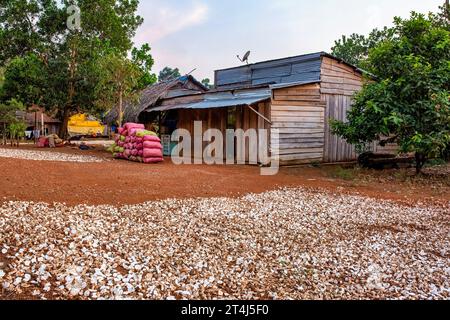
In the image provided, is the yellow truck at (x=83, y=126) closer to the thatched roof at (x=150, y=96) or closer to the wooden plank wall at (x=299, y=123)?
the thatched roof at (x=150, y=96)

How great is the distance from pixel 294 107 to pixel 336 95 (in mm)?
2416

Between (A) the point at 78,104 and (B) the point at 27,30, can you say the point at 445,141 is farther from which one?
(B) the point at 27,30

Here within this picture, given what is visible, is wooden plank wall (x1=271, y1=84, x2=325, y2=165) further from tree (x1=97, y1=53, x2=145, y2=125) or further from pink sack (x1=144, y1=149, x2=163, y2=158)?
tree (x1=97, y1=53, x2=145, y2=125)

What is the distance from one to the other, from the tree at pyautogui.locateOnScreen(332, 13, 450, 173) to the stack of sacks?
6965mm

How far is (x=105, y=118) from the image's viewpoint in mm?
22734

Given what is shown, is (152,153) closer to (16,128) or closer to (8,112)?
(16,128)

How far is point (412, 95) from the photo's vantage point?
36.0 feet

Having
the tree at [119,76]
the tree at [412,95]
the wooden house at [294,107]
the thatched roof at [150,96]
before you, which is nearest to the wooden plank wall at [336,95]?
the wooden house at [294,107]

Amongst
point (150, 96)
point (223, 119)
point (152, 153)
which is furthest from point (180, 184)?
point (150, 96)

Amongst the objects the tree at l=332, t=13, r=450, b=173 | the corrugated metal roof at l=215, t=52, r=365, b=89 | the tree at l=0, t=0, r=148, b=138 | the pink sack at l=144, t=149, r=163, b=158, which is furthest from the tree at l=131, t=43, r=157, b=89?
the tree at l=332, t=13, r=450, b=173

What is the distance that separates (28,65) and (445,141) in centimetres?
2216

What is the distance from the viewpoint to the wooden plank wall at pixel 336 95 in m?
14.5
